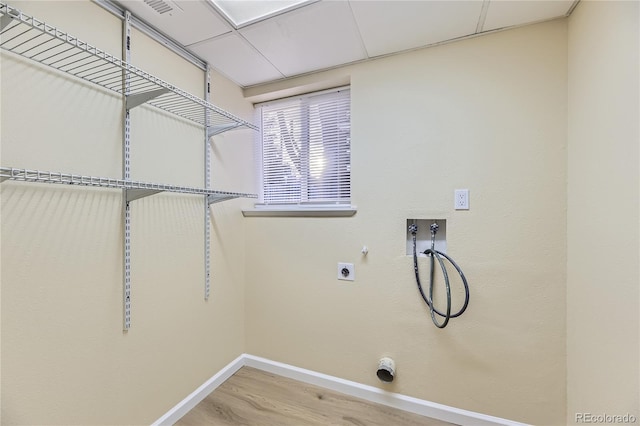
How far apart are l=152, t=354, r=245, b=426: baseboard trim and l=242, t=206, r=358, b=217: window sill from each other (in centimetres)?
114

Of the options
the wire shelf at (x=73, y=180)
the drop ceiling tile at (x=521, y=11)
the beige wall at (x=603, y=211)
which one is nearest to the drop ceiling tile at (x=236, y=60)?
the wire shelf at (x=73, y=180)

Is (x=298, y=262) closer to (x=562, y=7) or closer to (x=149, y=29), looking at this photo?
(x=149, y=29)

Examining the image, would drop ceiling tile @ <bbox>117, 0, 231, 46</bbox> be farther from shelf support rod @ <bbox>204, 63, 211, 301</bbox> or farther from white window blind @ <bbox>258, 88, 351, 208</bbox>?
white window blind @ <bbox>258, 88, 351, 208</bbox>

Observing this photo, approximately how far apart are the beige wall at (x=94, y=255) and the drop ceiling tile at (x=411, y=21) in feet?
3.62

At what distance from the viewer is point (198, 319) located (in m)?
1.73

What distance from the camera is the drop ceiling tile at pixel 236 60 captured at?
1562 millimetres

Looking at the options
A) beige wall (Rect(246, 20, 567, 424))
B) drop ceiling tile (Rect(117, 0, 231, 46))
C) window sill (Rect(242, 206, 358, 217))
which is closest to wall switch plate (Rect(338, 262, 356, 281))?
beige wall (Rect(246, 20, 567, 424))

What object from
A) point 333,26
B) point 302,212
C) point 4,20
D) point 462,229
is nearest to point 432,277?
point 462,229

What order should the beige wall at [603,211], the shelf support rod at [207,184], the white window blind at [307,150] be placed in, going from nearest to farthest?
the beige wall at [603,211]
the shelf support rod at [207,184]
the white window blind at [307,150]

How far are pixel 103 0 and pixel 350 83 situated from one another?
1.34m

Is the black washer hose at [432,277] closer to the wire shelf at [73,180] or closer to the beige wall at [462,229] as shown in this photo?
the beige wall at [462,229]

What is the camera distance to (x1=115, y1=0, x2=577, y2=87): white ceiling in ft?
4.18

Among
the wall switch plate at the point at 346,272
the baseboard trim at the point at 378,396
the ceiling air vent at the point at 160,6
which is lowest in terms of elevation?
the baseboard trim at the point at 378,396

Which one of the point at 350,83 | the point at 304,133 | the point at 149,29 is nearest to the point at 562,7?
the point at 350,83
